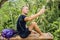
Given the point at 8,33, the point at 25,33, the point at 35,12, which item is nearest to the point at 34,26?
the point at 25,33

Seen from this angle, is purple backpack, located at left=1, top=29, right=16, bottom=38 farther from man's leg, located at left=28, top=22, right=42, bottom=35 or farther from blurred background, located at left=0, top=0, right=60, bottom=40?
blurred background, located at left=0, top=0, right=60, bottom=40

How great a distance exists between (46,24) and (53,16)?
0.46m

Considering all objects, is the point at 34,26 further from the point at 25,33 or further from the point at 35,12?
the point at 35,12

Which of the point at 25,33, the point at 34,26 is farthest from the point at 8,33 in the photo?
the point at 34,26

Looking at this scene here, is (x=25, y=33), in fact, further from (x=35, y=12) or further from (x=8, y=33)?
(x=35, y=12)

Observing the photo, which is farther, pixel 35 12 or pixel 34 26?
pixel 35 12

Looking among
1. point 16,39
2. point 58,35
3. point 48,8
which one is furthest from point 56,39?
point 16,39

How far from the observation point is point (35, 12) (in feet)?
30.7

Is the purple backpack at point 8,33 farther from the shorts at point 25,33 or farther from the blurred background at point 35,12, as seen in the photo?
the blurred background at point 35,12

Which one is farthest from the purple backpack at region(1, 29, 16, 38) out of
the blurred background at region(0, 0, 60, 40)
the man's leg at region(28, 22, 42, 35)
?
the blurred background at region(0, 0, 60, 40)

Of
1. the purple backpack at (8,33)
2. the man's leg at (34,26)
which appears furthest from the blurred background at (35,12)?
the man's leg at (34,26)

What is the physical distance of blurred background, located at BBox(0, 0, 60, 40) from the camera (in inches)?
361

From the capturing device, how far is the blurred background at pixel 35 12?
30.1 ft

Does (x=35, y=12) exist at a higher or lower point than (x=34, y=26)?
lower
